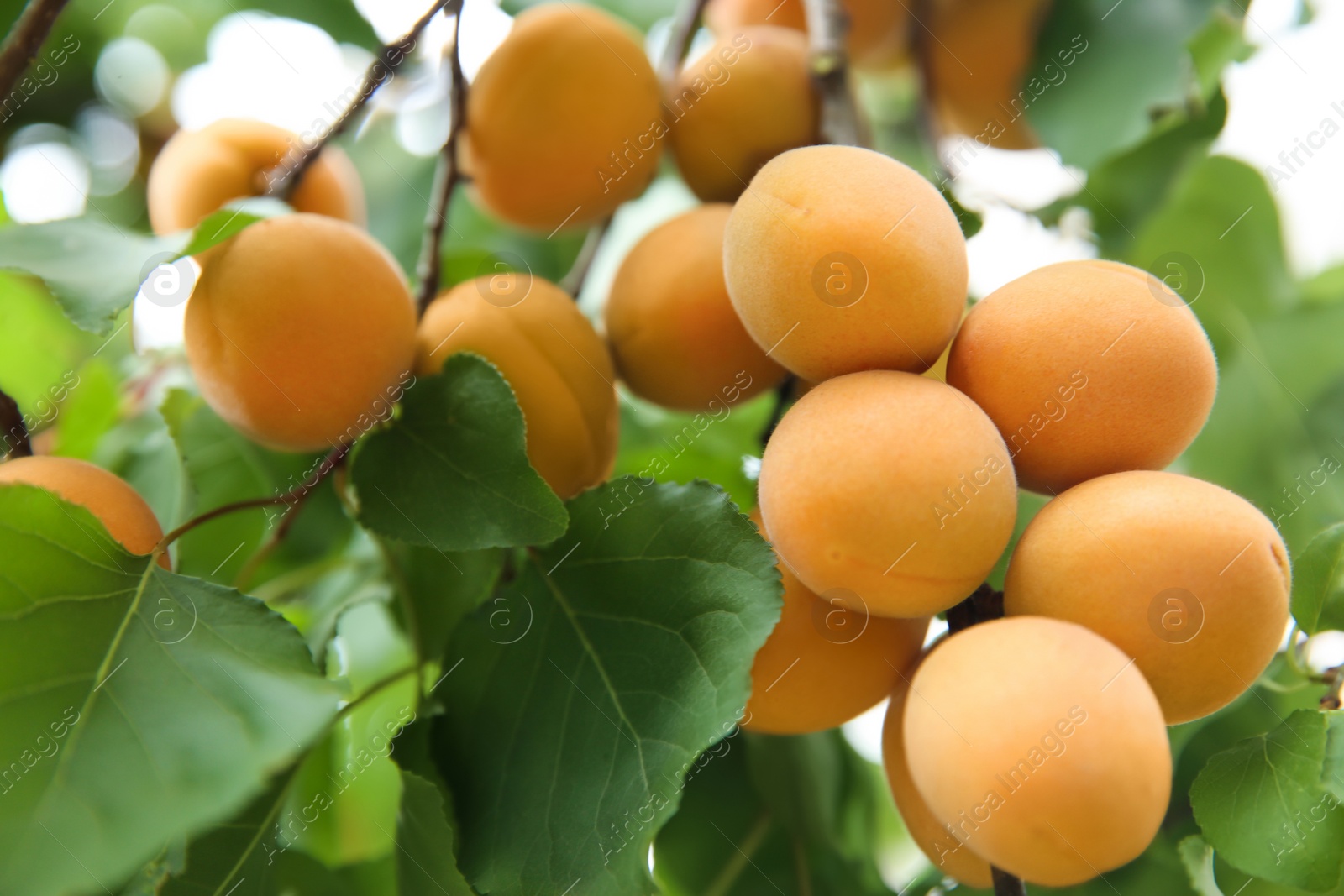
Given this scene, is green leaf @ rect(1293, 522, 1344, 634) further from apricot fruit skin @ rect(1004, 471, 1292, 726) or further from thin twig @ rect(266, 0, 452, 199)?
thin twig @ rect(266, 0, 452, 199)

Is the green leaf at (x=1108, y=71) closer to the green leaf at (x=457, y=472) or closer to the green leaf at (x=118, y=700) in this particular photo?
the green leaf at (x=457, y=472)

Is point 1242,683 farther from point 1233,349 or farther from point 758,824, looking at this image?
point 1233,349

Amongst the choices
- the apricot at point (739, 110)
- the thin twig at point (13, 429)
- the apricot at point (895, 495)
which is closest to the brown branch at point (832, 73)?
the apricot at point (739, 110)

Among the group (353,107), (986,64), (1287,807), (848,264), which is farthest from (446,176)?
(1287,807)

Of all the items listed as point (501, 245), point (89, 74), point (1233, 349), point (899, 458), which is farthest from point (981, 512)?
point (89, 74)

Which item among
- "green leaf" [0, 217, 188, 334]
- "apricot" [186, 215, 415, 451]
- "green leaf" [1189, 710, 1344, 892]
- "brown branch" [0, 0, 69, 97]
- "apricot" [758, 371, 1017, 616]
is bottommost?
"green leaf" [1189, 710, 1344, 892]

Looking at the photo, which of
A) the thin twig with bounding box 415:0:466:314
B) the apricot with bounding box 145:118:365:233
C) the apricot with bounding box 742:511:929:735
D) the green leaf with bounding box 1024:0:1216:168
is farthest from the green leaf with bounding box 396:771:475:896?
the green leaf with bounding box 1024:0:1216:168
